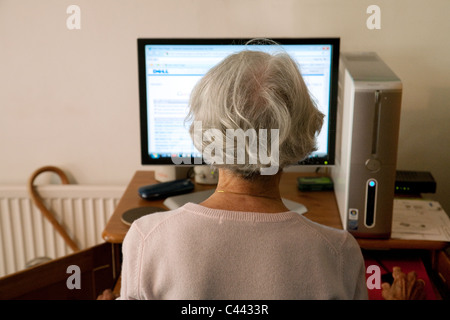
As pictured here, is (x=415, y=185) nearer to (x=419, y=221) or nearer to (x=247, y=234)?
(x=419, y=221)

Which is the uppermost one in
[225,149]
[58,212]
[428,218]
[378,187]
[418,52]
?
[418,52]

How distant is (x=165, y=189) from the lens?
156 cm

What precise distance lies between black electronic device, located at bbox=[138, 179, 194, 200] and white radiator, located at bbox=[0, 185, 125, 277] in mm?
354

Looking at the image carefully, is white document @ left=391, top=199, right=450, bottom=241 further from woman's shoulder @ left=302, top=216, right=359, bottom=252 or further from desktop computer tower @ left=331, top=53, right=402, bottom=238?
woman's shoulder @ left=302, top=216, right=359, bottom=252

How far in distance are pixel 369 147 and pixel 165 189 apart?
2.06 ft

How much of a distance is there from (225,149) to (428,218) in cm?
76

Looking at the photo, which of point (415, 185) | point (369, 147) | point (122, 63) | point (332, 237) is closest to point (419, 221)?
point (415, 185)

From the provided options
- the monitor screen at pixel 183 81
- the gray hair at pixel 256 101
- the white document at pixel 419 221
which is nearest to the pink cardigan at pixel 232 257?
the gray hair at pixel 256 101

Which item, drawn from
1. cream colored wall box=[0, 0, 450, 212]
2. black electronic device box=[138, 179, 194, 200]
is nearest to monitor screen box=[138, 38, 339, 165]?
black electronic device box=[138, 179, 194, 200]

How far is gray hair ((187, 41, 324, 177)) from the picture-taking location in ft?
2.79

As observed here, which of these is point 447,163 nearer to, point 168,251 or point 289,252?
point 289,252

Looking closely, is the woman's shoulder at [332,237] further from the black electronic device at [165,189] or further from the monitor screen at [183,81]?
the black electronic device at [165,189]

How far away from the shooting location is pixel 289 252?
0.84 meters
